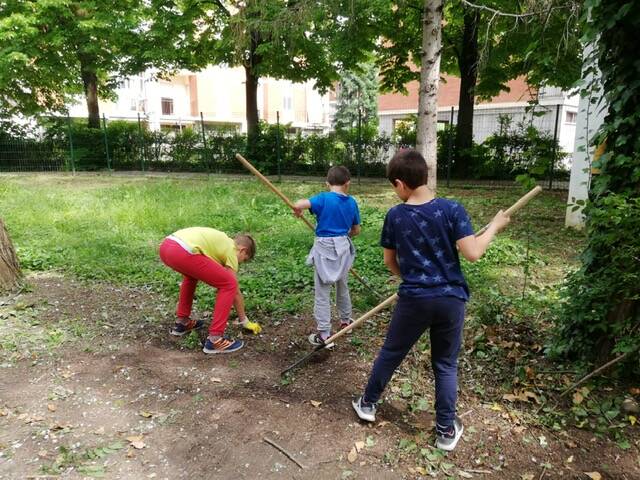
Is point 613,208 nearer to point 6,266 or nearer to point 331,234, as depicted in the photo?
point 331,234

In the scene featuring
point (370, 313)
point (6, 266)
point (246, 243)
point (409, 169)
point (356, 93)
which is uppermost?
point (356, 93)

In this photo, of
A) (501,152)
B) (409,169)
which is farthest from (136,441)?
(501,152)

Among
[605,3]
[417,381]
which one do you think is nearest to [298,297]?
[417,381]

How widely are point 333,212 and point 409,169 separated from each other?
133 cm

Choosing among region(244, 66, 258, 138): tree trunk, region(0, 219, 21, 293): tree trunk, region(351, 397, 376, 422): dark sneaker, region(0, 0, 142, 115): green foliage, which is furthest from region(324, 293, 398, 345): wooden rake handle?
region(0, 0, 142, 115): green foliage

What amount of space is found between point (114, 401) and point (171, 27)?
48.5 ft

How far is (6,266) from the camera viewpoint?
4957mm

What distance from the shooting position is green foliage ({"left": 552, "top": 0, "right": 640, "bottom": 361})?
8.58 feet

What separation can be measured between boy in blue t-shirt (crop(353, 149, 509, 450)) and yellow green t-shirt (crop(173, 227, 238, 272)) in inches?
60.8

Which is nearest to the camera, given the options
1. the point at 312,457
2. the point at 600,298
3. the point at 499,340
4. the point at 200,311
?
the point at 312,457

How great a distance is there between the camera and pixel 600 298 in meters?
3.02

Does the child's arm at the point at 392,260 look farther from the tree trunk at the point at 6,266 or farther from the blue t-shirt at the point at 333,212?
the tree trunk at the point at 6,266

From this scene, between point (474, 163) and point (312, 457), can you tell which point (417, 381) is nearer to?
point (312, 457)

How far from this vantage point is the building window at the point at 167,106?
128 ft
